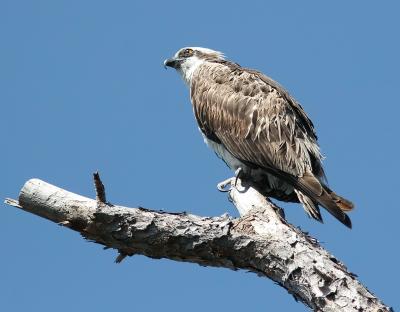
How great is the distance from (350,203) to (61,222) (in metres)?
3.14

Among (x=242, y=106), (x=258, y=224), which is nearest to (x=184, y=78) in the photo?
(x=242, y=106)

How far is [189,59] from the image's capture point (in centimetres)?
1152

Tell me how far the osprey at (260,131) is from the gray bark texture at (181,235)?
192cm

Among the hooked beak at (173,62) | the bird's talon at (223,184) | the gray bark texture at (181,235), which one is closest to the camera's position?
the gray bark texture at (181,235)

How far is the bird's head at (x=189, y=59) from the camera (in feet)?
37.2

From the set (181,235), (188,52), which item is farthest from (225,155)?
(181,235)

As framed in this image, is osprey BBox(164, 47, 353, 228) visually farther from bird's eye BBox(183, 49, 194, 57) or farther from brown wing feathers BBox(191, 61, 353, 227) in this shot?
bird's eye BBox(183, 49, 194, 57)

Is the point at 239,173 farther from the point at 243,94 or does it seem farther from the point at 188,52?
the point at 188,52

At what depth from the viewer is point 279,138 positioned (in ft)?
31.3

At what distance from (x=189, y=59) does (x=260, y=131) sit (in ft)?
7.50

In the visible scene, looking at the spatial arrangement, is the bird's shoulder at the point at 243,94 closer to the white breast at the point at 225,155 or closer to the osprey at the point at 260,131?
the osprey at the point at 260,131

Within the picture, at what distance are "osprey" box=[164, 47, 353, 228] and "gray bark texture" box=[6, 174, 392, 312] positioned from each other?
1.92 meters

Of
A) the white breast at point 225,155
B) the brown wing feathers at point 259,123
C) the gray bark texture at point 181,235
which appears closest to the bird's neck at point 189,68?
the brown wing feathers at point 259,123

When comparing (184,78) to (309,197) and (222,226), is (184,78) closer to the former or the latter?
(309,197)
